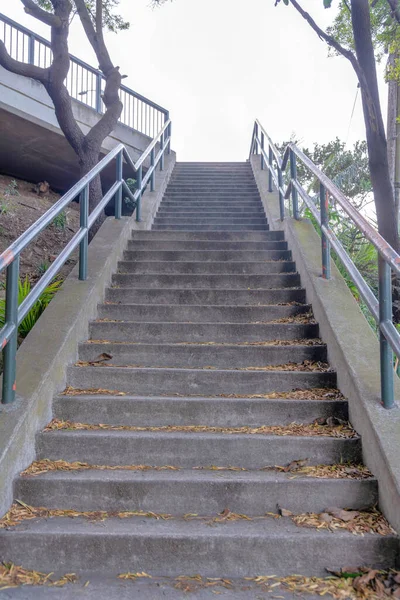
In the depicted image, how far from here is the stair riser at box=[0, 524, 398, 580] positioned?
6.82ft

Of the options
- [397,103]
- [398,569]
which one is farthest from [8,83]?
[398,569]

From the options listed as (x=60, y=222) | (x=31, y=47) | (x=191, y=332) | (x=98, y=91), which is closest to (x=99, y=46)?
(x=31, y=47)

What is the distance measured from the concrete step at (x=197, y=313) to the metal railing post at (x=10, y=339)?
61.9 inches

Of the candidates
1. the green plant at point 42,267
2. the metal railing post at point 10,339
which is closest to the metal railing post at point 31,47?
the green plant at point 42,267

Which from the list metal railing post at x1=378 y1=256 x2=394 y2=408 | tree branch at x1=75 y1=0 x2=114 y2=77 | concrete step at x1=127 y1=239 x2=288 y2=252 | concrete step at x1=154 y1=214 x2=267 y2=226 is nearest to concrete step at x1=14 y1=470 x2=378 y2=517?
metal railing post at x1=378 y1=256 x2=394 y2=408

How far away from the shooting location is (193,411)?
294 centimetres

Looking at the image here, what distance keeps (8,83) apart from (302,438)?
8.42 meters

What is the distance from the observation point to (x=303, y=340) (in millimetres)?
3748

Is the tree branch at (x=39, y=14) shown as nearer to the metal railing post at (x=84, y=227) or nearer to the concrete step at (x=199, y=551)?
the metal railing post at (x=84, y=227)

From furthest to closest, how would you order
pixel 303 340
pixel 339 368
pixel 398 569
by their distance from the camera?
1. pixel 303 340
2. pixel 339 368
3. pixel 398 569

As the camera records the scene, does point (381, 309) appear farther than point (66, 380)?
No

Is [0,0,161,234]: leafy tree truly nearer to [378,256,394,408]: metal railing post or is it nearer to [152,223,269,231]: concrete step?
[152,223,269,231]: concrete step

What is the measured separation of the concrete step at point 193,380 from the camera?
3.20 m

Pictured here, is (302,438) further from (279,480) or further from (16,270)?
(16,270)
